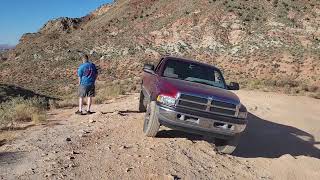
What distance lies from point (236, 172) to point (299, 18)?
43.1 m

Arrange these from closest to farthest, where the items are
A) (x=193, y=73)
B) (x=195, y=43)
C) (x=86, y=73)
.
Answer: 1. (x=193, y=73)
2. (x=86, y=73)
3. (x=195, y=43)

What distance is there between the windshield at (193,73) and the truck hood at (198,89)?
455 mm

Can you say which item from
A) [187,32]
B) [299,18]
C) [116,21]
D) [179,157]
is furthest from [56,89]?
[179,157]

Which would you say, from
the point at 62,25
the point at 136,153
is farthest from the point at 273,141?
the point at 62,25

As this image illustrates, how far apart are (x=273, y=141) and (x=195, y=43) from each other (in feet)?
125

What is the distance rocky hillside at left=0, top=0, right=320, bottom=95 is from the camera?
43.4 meters

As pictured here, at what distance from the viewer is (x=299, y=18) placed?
1950 inches

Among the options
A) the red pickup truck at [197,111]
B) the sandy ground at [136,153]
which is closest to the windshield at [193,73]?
the red pickup truck at [197,111]

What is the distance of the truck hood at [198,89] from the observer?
9.48 metres

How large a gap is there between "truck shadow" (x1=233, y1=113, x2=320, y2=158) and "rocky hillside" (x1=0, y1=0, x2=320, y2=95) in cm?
2357

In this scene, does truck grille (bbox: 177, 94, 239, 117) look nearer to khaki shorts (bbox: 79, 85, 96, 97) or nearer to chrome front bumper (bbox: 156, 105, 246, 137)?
chrome front bumper (bbox: 156, 105, 246, 137)

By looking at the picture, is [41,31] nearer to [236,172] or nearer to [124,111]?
[124,111]

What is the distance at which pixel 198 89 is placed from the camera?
9.77m

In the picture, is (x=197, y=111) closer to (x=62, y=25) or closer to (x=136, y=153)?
(x=136, y=153)
